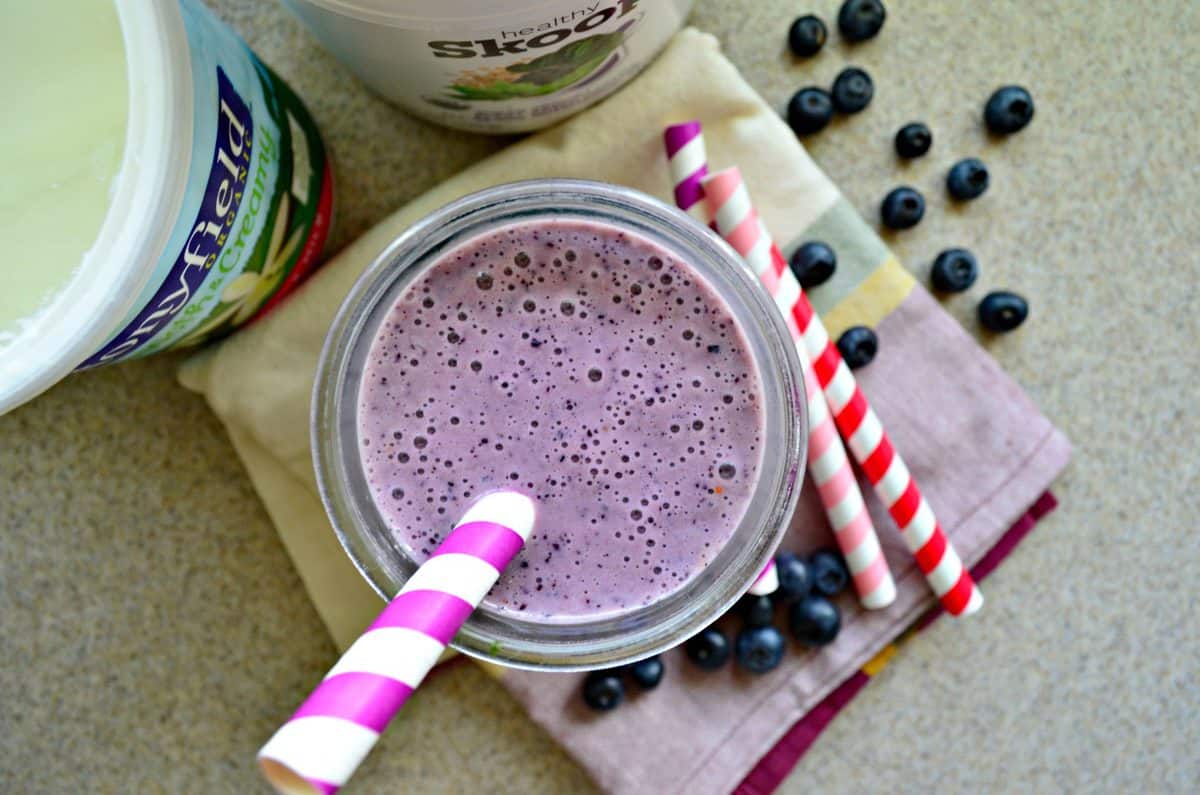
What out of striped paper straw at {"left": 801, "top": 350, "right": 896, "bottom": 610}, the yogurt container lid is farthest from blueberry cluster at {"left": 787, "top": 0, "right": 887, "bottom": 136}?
the yogurt container lid

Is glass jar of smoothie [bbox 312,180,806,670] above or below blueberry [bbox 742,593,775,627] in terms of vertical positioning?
above

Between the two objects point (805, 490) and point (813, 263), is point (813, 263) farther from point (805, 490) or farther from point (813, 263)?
point (805, 490)

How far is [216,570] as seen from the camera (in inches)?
37.4

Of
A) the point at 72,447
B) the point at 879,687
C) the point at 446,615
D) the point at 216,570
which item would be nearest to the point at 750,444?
the point at 446,615

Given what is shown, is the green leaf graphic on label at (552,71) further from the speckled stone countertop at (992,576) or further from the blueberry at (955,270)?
the blueberry at (955,270)

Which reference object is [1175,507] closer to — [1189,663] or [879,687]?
[1189,663]

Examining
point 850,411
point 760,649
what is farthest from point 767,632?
point 850,411

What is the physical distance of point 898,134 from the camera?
0.95 m

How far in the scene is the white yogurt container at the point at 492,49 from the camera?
569 mm

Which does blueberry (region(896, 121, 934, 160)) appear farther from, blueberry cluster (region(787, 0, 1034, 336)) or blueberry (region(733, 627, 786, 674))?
blueberry (region(733, 627, 786, 674))

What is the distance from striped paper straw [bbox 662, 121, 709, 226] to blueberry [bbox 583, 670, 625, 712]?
1.40 ft

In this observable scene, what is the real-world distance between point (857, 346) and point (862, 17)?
318 mm

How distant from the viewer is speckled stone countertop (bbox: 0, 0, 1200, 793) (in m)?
0.94

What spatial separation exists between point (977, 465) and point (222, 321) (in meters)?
0.71
